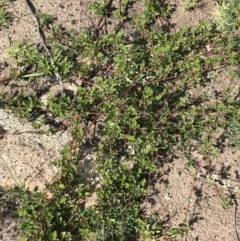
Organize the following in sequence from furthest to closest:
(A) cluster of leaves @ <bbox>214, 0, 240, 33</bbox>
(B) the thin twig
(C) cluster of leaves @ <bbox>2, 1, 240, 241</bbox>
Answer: (A) cluster of leaves @ <bbox>214, 0, 240, 33</bbox>, (B) the thin twig, (C) cluster of leaves @ <bbox>2, 1, 240, 241</bbox>

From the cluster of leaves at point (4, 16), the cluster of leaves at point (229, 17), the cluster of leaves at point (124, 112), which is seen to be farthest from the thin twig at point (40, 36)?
the cluster of leaves at point (229, 17)

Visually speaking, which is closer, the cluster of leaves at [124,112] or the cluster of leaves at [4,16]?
→ the cluster of leaves at [124,112]

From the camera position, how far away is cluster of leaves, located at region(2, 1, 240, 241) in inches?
A: 153

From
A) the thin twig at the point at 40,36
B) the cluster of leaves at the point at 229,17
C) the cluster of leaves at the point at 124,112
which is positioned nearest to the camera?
the cluster of leaves at the point at 124,112

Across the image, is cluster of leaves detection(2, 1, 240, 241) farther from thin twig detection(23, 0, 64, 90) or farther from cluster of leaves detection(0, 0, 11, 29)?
cluster of leaves detection(0, 0, 11, 29)

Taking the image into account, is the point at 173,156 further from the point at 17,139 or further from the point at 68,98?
the point at 17,139

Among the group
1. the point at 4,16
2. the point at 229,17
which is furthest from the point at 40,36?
the point at 229,17

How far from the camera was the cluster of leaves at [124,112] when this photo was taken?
3.88 meters

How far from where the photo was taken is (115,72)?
461 cm

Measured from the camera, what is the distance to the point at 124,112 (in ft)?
13.9

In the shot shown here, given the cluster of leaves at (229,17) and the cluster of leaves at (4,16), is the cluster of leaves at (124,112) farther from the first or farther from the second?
the cluster of leaves at (4,16)

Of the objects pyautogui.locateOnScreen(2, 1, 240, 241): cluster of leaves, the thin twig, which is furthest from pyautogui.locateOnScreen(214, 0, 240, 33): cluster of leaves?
the thin twig

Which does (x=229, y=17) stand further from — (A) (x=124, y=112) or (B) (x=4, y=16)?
(B) (x=4, y=16)

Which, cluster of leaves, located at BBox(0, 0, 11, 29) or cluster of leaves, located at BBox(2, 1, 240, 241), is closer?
cluster of leaves, located at BBox(2, 1, 240, 241)
